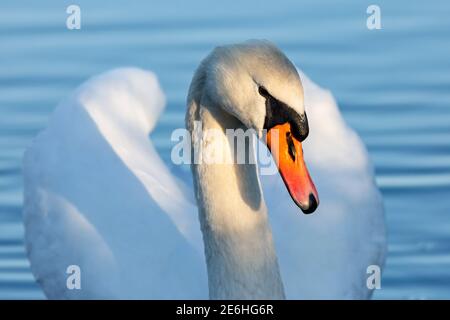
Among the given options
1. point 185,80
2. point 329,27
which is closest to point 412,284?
point 185,80

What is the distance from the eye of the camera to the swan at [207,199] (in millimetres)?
5766

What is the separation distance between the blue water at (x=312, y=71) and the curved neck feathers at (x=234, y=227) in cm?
169

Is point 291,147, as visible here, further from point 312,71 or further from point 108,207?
point 312,71

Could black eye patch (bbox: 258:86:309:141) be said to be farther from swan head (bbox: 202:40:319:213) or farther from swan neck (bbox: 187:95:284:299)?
swan neck (bbox: 187:95:284:299)

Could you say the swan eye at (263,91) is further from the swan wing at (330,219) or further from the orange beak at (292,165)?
the swan wing at (330,219)

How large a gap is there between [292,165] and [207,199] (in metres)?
0.50

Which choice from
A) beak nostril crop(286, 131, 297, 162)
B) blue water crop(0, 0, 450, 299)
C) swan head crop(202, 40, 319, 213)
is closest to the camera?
swan head crop(202, 40, 319, 213)

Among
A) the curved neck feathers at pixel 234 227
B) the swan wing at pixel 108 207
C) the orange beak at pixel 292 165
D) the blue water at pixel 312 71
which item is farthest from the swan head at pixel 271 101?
the blue water at pixel 312 71

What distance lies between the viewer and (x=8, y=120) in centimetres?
979

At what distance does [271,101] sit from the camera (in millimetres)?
5656

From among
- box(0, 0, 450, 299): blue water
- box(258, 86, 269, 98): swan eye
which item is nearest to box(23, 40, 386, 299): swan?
box(258, 86, 269, 98): swan eye

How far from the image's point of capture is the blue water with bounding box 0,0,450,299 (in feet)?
27.0

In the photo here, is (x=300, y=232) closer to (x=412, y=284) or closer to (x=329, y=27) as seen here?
(x=412, y=284)
